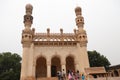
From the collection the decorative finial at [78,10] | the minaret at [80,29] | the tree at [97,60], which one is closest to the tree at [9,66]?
the minaret at [80,29]

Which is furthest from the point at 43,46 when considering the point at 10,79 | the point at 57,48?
the point at 10,79

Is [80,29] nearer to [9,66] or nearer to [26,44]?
[26,44]

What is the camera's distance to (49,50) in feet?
85.5

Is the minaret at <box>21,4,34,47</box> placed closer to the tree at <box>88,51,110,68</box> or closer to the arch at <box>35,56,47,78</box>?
the arch at <box>35,56,47,78</box>

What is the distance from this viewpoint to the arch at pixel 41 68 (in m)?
27.0

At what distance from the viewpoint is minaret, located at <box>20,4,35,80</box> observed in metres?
23.9

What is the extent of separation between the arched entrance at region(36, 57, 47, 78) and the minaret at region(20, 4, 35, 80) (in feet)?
7.74

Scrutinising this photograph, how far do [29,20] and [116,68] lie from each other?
19.8m

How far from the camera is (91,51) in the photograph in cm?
4356

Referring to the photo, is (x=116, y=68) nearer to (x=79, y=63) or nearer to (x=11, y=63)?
(x=79, y=63)

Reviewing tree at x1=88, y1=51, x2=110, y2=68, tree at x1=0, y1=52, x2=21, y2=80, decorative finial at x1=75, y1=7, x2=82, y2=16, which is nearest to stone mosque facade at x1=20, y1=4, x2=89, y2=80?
decorative finial at x1=75, y1=7, x2=82, y2=16

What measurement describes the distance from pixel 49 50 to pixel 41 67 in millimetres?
3901

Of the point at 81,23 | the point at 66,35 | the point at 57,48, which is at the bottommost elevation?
the point at 57,48

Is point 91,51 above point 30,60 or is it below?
above
